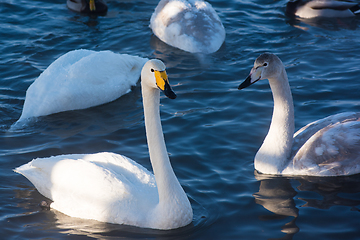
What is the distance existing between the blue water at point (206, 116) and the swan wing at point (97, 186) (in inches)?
5.9

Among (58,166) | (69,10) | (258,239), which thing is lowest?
(258,239)

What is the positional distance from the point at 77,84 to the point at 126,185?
3.33 metres

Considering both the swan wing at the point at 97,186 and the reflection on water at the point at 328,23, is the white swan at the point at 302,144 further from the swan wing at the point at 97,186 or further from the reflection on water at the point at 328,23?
the reflection on water at the point at 328,23

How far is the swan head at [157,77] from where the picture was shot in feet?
14.5

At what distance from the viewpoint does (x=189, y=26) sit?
10359 millimetres

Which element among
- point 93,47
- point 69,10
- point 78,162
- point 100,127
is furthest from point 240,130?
point 69,10

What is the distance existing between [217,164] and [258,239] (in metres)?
1.61

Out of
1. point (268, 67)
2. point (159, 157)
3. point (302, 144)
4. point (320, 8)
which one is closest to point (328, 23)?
point (320, 8)

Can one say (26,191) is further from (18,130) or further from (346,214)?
(346,214)

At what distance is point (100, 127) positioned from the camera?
7594 mm

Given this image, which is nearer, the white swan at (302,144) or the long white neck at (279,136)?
the white swan at (302,144)

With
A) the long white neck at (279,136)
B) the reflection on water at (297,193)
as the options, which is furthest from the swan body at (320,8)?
the reflection on water at (297,193)

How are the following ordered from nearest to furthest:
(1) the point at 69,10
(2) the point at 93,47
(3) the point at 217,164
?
(3) the point at 217,164
(2) the point at 93,47
(1) the point at 69,10

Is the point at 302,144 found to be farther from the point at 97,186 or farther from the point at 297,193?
the point at 97,186
